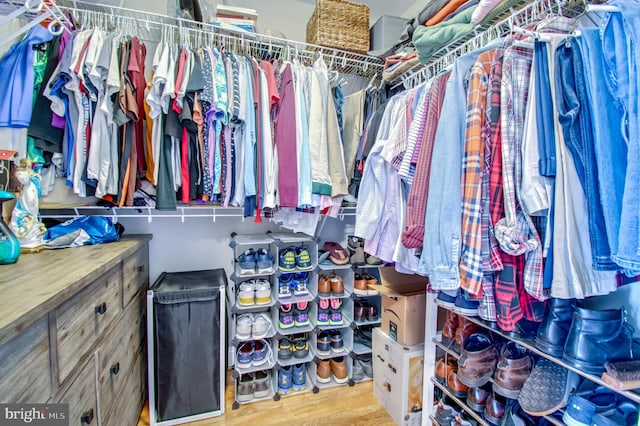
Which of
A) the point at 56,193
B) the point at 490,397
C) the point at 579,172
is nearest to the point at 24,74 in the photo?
the point at 56,193

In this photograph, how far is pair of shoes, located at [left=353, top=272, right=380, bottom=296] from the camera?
5.85ft

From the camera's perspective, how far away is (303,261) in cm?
169

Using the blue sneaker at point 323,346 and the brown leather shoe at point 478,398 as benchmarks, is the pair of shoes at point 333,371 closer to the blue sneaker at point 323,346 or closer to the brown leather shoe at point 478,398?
the blue sneaker at point 323,346

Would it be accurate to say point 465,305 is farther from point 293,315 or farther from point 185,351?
point 185,351

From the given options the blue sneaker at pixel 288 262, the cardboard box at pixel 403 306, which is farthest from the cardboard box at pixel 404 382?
the blue sneaker at pixel 288 262

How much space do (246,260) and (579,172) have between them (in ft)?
4.75

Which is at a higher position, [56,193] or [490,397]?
[56,193]

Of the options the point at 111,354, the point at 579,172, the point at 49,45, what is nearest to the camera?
the point at 579,172

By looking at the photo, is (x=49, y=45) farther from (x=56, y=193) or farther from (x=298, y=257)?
(x=298, y=257)

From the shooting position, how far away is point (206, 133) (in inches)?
50.4

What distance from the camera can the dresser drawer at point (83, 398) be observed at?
78 centimetres

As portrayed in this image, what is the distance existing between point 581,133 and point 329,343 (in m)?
1.58

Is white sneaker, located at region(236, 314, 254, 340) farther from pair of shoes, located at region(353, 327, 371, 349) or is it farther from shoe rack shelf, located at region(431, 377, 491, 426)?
shoe rack shelf, located at region(431, 377, 491, 426)

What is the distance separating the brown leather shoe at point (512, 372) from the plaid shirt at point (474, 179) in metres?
0.47
